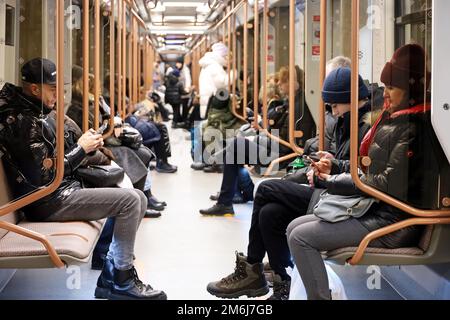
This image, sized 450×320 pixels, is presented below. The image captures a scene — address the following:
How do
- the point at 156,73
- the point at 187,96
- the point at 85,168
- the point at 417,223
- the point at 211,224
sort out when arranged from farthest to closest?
the point at 156,73 < the point at 187,96 < the point at 211,224 < the point at 85,168 < the point at 417,223

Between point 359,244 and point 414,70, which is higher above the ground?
point 414,70

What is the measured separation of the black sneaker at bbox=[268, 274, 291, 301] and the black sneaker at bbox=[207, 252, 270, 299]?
12cm

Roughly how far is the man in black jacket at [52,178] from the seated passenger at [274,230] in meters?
0.44

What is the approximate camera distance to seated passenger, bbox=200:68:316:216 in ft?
18.0

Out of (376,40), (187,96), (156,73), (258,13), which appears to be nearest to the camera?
(376,40)

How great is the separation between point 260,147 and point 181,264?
5.85 feet

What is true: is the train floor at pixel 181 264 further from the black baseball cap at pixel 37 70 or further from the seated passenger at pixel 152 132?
the black baseball cap at pixel 37 70

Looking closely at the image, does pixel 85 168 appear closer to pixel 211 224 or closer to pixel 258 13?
pixel 211 224

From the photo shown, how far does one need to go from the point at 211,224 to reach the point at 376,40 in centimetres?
302

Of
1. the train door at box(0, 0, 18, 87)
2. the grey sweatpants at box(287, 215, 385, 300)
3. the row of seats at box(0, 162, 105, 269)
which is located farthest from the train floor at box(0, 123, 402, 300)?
the train door at box(0, 0, 18, 87)

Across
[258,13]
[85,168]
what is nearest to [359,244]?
[85,168]

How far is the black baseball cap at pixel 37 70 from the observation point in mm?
3174

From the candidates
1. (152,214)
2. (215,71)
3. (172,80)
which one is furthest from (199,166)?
(172,80)
